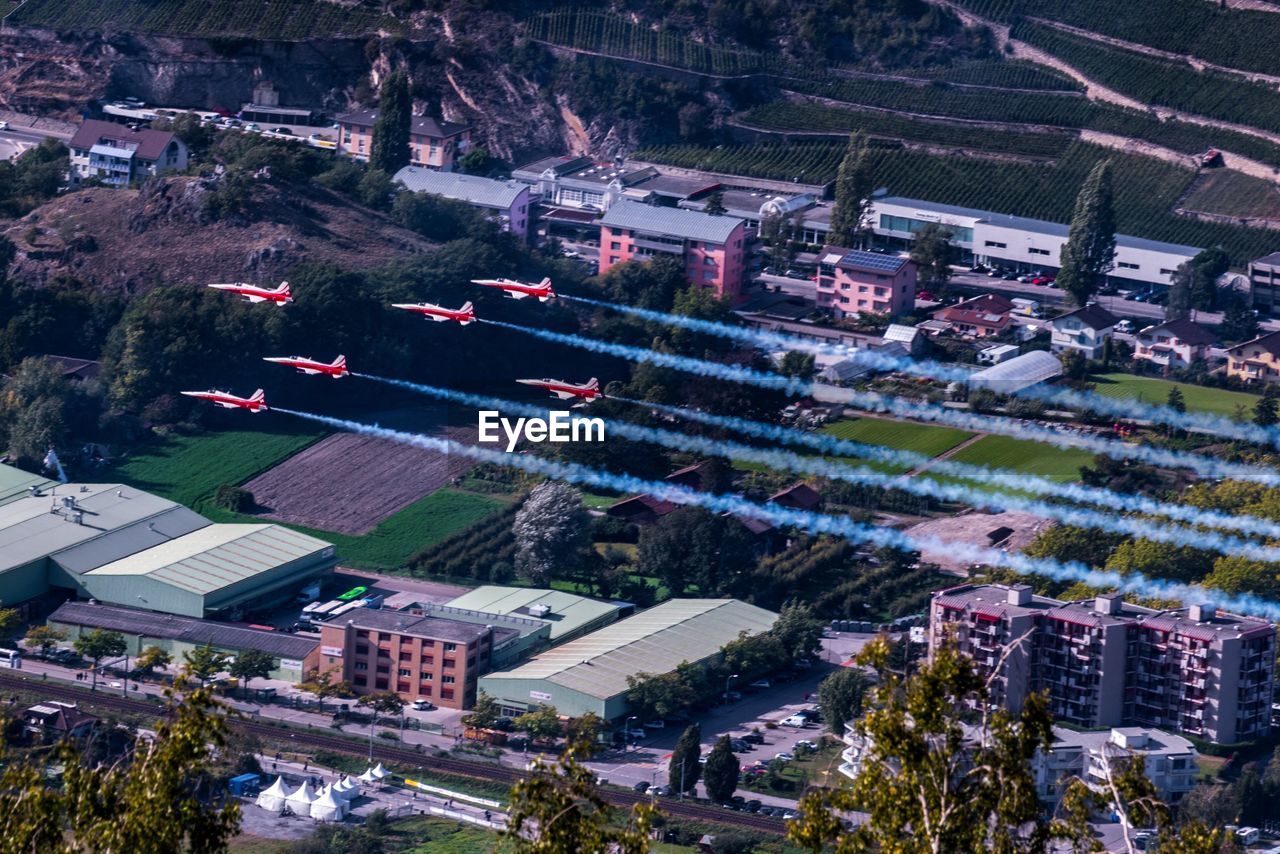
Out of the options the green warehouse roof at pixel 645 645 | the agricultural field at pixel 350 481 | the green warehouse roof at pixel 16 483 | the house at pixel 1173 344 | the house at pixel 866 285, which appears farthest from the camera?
the house at pixel 866 285

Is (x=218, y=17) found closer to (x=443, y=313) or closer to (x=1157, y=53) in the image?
(x=1157, y=53)

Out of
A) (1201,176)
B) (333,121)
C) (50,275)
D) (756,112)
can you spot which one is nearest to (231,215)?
(50,275)

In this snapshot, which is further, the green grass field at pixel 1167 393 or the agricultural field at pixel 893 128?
the agricultural field at pixel 893 128

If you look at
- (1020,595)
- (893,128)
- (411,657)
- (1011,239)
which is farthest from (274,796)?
(893,128)

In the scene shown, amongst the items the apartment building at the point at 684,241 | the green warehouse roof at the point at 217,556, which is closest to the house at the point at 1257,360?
the apartment building at the point at 684,241

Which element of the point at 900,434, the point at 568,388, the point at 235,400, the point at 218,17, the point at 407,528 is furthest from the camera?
the point at 218,17

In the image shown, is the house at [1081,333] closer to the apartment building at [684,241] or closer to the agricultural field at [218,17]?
the apartment building at [684,241]
